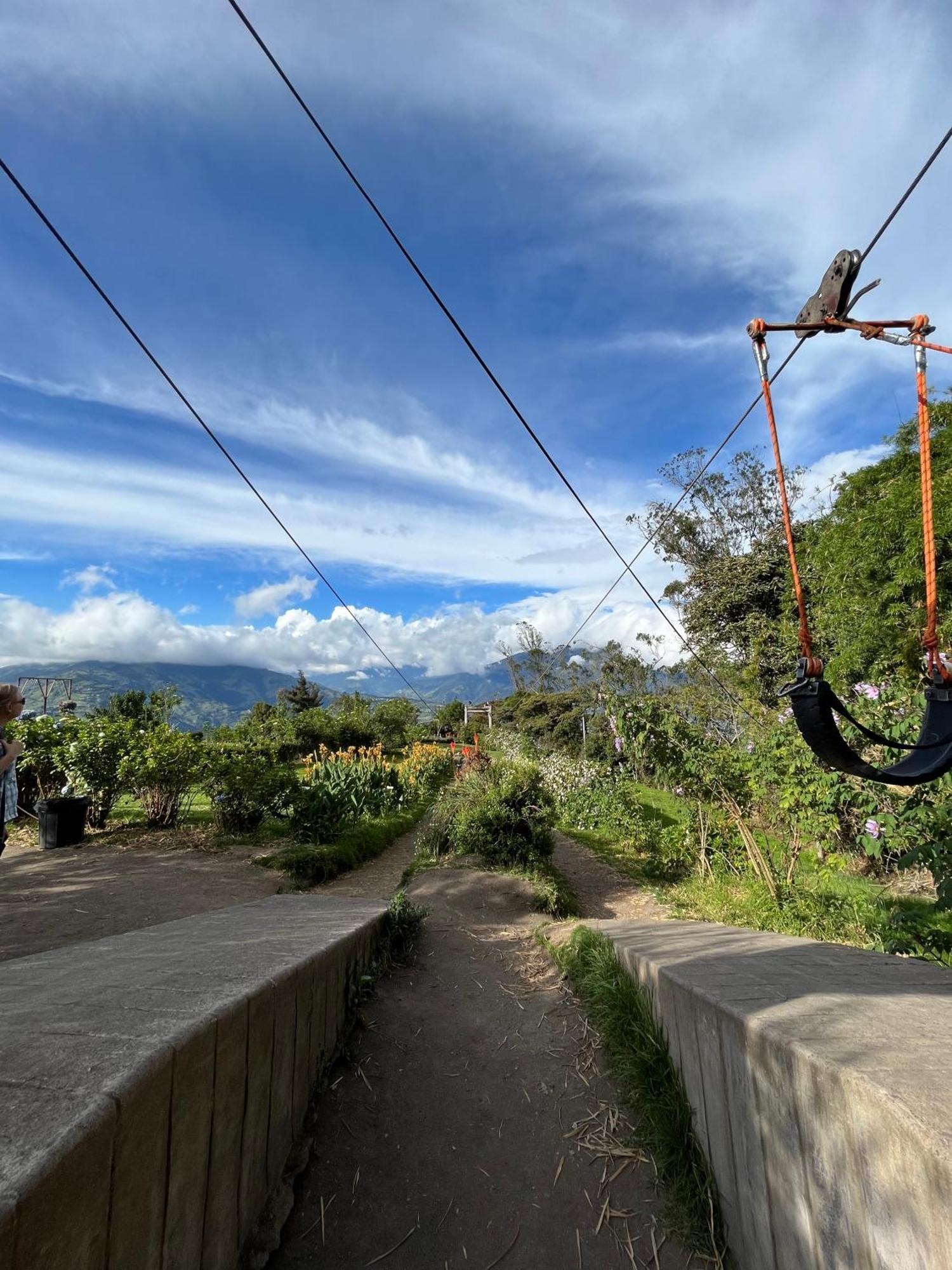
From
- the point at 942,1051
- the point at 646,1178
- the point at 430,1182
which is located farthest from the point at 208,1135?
the point at 942,1051

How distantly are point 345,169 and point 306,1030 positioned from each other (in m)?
5.20

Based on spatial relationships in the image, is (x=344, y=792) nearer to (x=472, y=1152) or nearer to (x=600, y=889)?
(x=600, y=889)

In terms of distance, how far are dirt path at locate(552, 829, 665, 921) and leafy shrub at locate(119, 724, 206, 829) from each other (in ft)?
17.8

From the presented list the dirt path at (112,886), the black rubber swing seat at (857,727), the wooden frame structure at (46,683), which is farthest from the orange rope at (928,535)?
the wooden frame structure at (46,683)

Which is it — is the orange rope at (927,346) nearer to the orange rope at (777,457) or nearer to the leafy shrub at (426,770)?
the orange rope at (777,457)

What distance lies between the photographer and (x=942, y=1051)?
133cm

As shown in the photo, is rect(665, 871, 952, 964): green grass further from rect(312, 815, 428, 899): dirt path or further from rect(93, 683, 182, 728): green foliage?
rect(93, 683, 182, 728): green foliage

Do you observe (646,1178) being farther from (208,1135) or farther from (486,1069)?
(208,1135)

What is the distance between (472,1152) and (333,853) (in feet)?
17.4

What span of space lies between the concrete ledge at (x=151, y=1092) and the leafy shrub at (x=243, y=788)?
6487 mm

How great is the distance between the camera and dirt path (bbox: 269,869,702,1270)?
5.81 feet

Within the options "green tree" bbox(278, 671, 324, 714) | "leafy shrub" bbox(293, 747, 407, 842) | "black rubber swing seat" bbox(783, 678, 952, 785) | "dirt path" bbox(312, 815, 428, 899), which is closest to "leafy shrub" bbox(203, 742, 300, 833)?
"leafy shrub" bbox(293, 747, 407, 842)

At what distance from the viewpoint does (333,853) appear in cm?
712

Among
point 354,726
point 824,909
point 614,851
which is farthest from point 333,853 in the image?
point 354,726
